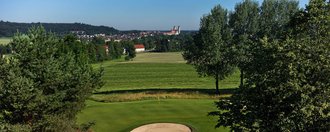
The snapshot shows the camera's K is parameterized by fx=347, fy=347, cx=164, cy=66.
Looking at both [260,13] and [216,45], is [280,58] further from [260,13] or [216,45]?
[260,13]

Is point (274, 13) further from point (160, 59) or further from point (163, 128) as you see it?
point (160, 59)

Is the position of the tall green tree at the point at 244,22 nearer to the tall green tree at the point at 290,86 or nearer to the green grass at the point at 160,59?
the tall green tree at the point at 290,86

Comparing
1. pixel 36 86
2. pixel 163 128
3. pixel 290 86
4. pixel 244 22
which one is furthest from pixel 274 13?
pixel 290 86

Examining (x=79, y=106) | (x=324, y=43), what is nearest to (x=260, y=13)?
(x=79, y=106)

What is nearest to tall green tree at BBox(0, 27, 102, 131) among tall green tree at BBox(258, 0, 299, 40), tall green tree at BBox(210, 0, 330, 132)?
tall green tree at BBox(210, 0, 330, 132)

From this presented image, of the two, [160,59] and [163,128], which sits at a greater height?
[160,59]

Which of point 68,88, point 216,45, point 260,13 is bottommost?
point 68,88

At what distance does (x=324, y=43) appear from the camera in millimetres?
15688

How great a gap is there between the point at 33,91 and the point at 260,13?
39778mm

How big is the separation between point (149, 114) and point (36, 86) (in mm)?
14837

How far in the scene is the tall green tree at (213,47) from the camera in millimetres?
51188

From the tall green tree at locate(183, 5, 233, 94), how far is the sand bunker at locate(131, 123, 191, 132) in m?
21.5

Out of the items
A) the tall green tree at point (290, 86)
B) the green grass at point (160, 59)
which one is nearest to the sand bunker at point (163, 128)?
the tall green tree at point (290, 86)

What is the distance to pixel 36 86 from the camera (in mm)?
23453
